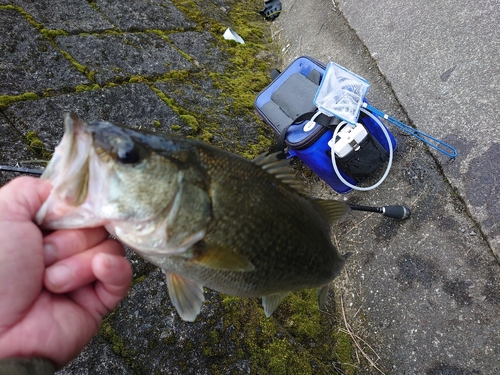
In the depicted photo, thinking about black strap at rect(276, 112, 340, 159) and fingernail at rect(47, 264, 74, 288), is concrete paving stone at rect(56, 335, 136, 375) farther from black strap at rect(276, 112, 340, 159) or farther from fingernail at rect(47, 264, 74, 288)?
black strap at rect(276, 112, 340, 159)

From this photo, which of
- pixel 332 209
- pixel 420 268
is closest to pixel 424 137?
pixel 420 268

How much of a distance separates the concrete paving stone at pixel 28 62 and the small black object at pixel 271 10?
10.8 feet

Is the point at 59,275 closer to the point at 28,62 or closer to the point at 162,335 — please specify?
the point at 162,335

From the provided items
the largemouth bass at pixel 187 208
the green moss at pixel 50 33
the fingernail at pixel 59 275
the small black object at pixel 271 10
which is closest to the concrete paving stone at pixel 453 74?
the small black object at pixel 271 10

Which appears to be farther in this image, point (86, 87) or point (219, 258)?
point (86, 87)

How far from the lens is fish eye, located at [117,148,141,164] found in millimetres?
1510

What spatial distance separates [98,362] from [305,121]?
252 centimetres

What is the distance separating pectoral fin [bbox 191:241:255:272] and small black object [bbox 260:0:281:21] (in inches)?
191

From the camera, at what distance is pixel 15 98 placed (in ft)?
9.37

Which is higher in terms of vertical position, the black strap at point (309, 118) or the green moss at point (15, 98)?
the black strap at point (309, 118)

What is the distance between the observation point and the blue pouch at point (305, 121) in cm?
333

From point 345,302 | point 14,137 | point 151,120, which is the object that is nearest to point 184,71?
point 151,120

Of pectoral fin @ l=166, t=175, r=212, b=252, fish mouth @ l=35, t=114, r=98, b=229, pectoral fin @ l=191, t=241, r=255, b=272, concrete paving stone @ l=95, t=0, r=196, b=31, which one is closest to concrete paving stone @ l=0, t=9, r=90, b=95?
concrete paving stone @ l=95, t=0, r=196, b=31

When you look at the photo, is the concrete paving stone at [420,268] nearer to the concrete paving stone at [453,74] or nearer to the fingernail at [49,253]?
the concrete paving stone at [453,74]
